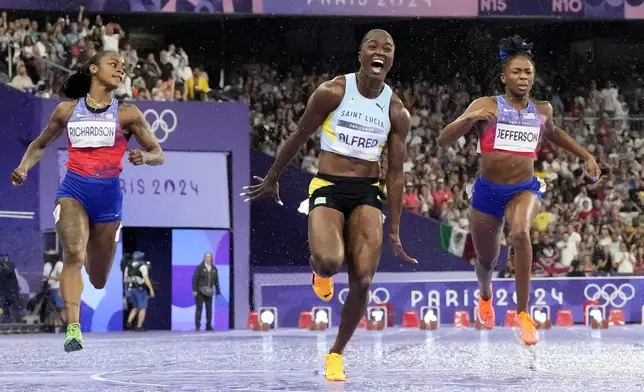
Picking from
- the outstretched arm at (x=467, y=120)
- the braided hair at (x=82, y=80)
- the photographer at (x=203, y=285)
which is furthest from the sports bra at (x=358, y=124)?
the photographer at (x=203, y=285)

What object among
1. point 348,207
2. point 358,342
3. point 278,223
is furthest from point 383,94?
point 278,223

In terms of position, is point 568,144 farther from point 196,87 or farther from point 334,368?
point 196,87

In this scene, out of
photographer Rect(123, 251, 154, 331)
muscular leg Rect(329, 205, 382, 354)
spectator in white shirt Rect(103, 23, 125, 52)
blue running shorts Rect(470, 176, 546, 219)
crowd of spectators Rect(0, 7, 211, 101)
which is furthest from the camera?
spectator in white shirt Rect(103, 23, 125, 52)

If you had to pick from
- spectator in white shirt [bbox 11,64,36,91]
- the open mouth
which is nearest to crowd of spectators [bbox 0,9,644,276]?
spectator in white shirt [bbox 11,64,36,91]

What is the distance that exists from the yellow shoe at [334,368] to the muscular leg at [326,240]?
2.33 feet

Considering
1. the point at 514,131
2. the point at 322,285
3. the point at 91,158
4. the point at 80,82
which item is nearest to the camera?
the point at 322,285

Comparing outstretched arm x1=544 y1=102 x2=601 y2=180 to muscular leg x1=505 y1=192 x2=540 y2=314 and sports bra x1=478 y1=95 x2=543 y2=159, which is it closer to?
sports bra x1=478 y1=95 x2=543 y2=159

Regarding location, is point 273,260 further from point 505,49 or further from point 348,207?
point 348,207

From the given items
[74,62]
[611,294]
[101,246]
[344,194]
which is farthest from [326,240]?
[611,294]

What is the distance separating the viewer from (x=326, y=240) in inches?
369

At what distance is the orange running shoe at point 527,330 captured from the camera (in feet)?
36.1

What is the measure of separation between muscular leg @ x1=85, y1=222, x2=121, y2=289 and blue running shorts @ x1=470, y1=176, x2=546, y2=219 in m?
3.41

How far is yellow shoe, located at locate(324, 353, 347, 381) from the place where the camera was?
968 cm

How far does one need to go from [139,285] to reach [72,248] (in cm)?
1348
